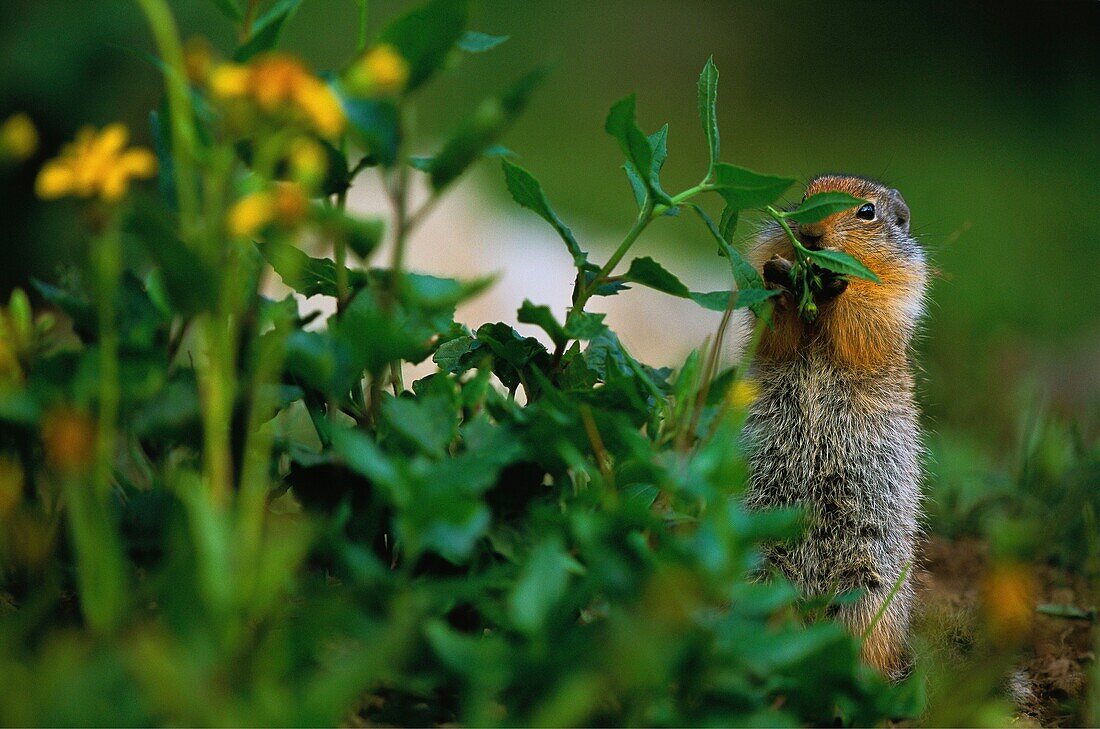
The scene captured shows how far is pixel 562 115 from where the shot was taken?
29.0 ft

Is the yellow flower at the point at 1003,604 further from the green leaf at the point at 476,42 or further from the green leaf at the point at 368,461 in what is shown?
the green leaf at the point at 476,42

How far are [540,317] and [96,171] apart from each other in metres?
0.73

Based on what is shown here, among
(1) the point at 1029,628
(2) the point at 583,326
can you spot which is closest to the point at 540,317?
(2) the point at 583,326

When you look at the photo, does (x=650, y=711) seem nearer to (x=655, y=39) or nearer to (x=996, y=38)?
(x=655, y=39)

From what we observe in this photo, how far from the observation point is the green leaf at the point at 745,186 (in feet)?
6.06

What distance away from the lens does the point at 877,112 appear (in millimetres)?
9258

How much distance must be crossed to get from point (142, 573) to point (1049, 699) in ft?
6.56

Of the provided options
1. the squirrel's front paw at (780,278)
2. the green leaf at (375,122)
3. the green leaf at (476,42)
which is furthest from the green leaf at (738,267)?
the green leaf at (375,122)

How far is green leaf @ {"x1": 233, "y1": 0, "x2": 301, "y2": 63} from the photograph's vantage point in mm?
1634

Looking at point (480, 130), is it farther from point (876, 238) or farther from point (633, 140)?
point (876, 238)

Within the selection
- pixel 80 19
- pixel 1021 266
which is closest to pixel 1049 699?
pixel 80 19

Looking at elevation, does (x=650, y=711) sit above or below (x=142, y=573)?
above

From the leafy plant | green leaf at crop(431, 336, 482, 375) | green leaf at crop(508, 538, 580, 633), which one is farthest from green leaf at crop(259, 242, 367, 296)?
green leaf at crop(508, 538, 580, 633)

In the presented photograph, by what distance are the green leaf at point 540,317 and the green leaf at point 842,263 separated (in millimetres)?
565
